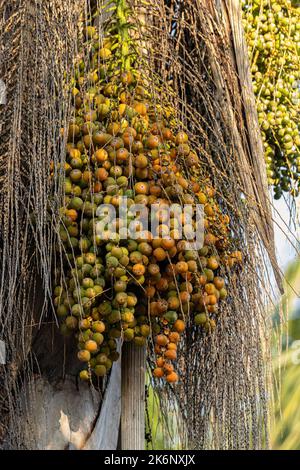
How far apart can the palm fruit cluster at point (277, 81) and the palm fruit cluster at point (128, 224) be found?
3.19 ft

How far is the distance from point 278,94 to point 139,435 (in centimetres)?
127

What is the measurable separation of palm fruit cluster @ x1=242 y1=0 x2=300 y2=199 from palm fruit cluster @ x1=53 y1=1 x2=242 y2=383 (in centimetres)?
97

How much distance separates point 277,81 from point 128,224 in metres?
1.27

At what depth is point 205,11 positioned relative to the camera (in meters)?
2.22

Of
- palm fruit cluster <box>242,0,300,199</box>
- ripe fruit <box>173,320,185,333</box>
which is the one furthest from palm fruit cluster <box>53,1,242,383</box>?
palm fruit cluster <box>242,0,300,199</box>

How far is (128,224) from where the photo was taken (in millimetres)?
1837

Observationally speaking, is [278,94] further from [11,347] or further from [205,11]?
[11,347]

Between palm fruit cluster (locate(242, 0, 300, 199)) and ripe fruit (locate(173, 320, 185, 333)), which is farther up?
palm fruit cluster (locate(242, 0, 300, 199))

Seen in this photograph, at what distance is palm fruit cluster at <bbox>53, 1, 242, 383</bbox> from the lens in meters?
1.84

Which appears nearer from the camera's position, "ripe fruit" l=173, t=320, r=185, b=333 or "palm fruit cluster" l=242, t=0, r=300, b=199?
"ripe fruit" l=173, t=320, r=185, b=333

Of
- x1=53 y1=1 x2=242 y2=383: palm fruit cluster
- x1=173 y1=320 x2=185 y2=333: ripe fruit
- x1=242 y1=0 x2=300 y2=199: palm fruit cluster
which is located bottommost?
x1=173 y1=320 x2=185 y2=333: ripe fruit

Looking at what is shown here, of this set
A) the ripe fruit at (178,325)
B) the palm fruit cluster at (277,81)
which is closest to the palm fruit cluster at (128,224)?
the ripe fruit at (178,325)

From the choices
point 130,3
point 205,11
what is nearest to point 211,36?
point 205,11

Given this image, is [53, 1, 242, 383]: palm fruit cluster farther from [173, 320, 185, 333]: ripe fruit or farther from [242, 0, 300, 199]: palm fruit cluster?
[242, 0, 300, 199]: palm fruit cluster
